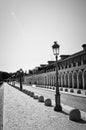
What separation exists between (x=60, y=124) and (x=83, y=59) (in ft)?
101

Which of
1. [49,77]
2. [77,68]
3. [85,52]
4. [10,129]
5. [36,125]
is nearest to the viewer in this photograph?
[10,129]

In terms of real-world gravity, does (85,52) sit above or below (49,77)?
above

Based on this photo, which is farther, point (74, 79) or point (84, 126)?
point (74, 79)

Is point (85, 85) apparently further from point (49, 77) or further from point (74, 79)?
point (49, 77)

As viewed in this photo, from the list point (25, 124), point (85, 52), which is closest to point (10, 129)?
point (25, 124)

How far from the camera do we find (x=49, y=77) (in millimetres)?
65750

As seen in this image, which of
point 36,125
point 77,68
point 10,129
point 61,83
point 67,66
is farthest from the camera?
point 61,83

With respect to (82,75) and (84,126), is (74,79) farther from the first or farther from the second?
(84,126)

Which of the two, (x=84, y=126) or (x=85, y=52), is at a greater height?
(x=85, y=52)

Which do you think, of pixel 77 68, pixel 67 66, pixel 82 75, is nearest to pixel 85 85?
pixel 82 75

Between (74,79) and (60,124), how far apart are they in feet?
114

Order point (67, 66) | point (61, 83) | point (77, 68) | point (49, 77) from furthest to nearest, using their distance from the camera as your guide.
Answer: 1. point (49, 77)
2. point (61, 83)
3. point (67, 66)
4. point (77, 68)

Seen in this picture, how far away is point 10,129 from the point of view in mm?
6902

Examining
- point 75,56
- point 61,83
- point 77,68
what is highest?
point 75,56
